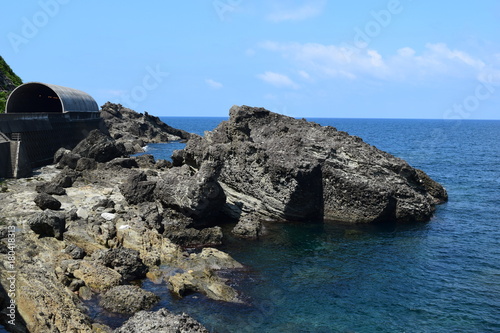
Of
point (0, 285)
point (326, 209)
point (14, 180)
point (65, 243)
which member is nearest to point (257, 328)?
point (0, 285)

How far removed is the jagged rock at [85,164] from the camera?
169 feet

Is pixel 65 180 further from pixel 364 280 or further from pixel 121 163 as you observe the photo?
pixel 364 280

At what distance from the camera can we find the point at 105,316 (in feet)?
70.1

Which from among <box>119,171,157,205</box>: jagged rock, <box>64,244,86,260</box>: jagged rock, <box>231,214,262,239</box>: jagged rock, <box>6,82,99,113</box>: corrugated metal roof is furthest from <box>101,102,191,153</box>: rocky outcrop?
<box>64,244,86,260</box>: jagged rock

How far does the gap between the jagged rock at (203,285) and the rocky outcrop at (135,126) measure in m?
98.5

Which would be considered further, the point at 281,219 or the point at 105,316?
the point at 281,219

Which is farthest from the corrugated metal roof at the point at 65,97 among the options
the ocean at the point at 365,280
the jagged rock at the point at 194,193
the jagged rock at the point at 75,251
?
the ocean at the point at 365,280

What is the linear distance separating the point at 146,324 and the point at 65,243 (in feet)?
54.0

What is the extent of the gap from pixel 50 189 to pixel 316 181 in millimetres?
26864

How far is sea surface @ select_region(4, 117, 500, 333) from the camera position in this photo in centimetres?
2173

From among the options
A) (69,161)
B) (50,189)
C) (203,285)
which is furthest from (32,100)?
(203,285)

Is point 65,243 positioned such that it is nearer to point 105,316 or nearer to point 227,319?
point 105,316

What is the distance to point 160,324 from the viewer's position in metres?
16.0

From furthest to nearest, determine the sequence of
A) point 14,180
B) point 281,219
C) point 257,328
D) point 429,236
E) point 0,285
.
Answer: point 14,180 < point 281,219 < point 429,236 < point 257,328 < point 0,285
